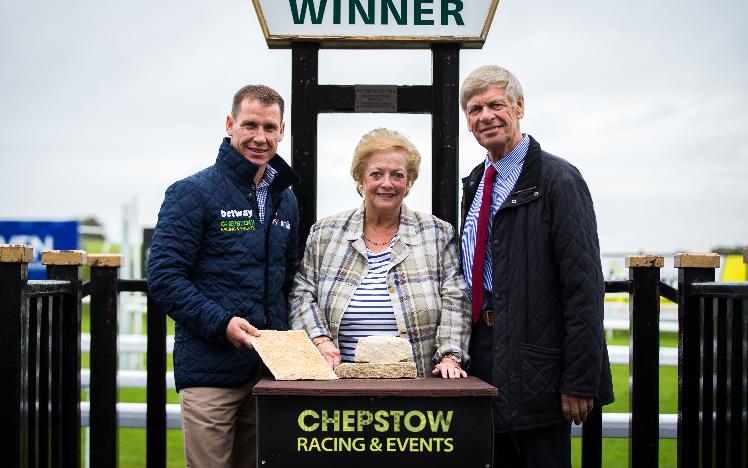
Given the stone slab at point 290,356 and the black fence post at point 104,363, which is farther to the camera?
the black fence post at point 104,363

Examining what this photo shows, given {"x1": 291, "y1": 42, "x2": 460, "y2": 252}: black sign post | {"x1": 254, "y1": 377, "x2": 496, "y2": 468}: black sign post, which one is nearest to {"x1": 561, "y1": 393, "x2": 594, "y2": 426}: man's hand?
{"x1": 254, "y1": 377, "x2": 496, "y2": 468}: black sign post

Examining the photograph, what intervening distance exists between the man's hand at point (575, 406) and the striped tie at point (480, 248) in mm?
429

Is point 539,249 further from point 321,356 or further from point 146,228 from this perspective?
point 146,228

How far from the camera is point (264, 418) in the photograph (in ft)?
8.38

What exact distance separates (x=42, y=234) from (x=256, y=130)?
6.63 meters

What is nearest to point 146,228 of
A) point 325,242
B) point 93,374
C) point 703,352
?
point 93,374

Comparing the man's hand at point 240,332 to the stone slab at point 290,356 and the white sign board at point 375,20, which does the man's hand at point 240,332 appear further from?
the white sign board at point 375,20

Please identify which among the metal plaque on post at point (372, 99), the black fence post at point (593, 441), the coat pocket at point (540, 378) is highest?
the metal plaque on post at point (372, 99)

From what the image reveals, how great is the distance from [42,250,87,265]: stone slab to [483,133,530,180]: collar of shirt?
192 cm

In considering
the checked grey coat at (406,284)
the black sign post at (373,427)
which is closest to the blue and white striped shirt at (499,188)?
the checked grey coat at (406,284)

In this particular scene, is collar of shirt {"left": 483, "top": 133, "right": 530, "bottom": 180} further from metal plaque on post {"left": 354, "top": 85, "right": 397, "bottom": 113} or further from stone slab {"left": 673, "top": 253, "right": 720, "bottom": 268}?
stone slab {"left": 673, "top": 253, "right": 720, "bottom": 268}

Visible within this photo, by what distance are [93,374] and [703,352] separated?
2.80m

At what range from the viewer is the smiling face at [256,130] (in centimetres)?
295

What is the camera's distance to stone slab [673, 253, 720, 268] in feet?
11.0
